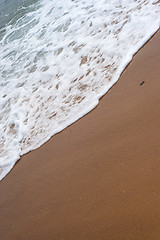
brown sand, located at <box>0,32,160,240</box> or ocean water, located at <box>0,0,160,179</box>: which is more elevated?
ocean water, located at <box>0,0,160,179</box>

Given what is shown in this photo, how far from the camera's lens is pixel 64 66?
4.54 m

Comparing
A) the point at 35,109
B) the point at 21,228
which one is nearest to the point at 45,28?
the point at 35,109

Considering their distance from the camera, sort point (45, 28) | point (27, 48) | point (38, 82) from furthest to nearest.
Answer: point (45, 28) < point (27, 48) < point (38, 82)

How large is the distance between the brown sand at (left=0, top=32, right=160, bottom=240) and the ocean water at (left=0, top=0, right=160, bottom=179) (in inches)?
12.8

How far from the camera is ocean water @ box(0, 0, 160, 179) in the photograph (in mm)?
3535

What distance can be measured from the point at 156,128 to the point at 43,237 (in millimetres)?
1690

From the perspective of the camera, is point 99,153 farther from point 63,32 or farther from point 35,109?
point 63,32

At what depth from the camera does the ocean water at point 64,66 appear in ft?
11.6

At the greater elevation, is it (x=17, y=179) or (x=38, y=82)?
(x=38, y=82)

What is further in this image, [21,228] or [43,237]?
[21,228]

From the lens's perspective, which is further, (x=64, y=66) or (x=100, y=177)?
(x=64, y=66)

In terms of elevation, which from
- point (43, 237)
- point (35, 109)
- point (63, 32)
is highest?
point (63, 32)

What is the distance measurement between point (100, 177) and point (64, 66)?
9.23 ft

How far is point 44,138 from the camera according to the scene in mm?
3340
